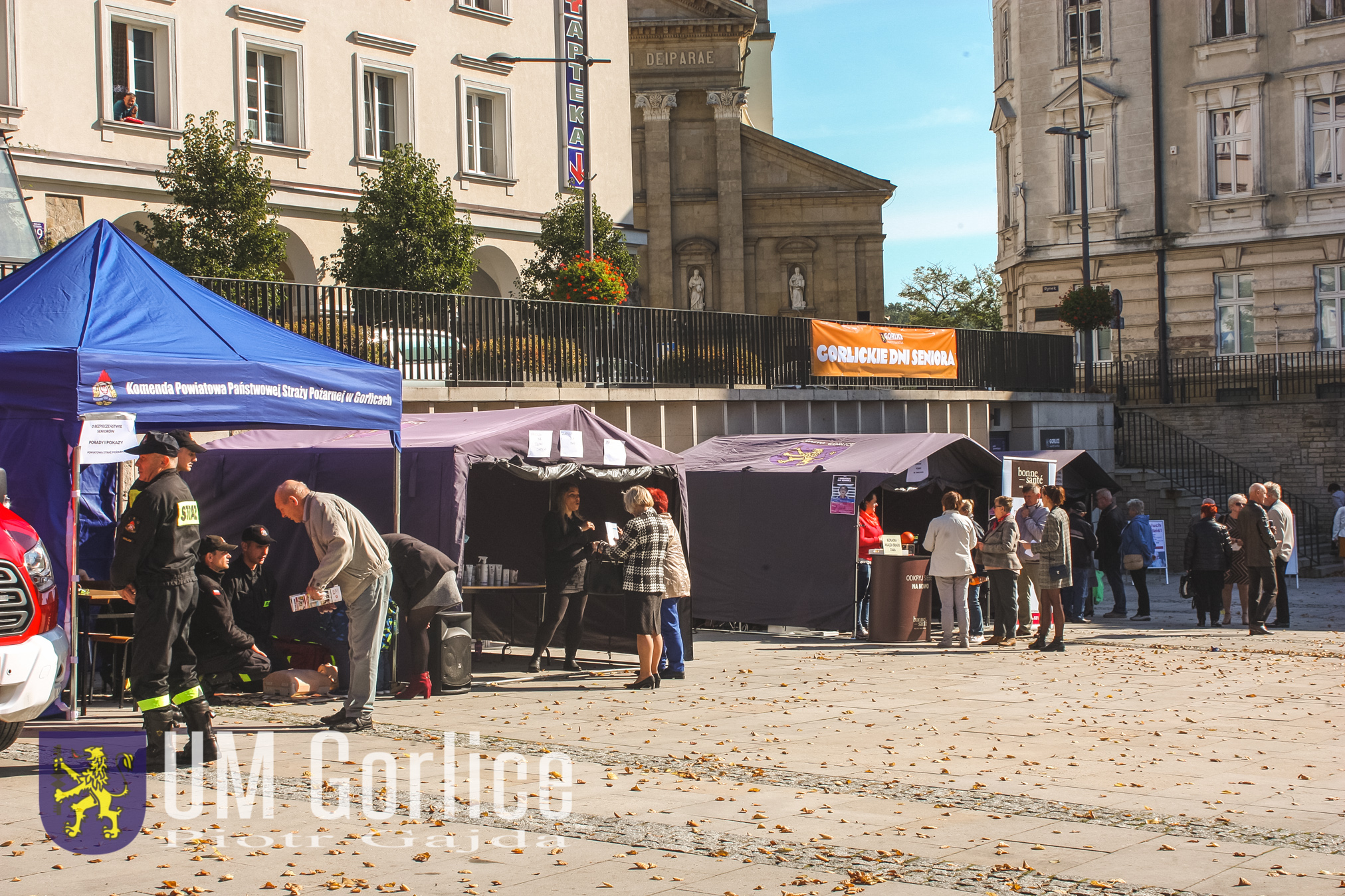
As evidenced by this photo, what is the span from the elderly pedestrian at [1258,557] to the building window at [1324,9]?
27.1 metres

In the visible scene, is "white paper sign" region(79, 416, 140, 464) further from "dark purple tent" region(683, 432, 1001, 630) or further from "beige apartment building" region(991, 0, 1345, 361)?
"beige apartment building" region(991, 0, 1345, 361)

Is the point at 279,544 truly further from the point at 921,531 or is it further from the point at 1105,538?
the point at 1105,538

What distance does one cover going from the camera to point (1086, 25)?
43562 millimetres

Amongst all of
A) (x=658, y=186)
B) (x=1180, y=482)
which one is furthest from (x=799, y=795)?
(x=658, y=186)

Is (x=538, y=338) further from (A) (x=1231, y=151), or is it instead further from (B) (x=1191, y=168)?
(A) (x=1231, y=151)

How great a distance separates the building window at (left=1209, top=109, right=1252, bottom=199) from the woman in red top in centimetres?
2759

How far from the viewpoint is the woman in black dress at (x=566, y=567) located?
14.2 metres

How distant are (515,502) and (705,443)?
5.14 metres

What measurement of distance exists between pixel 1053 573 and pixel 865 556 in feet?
9.21

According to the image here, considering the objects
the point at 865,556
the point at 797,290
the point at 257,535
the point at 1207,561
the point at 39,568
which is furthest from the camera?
the point at 797,290

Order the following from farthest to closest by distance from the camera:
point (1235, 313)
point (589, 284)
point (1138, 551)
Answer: point (1235, 313) → point (589, 284) → point (1138, 551)

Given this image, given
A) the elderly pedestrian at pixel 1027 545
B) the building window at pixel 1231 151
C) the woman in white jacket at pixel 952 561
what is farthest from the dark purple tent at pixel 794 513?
the building window at pixel 1231 151

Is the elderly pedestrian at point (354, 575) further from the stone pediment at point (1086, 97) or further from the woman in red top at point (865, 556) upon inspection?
the stone pediment at point (1086, 97)

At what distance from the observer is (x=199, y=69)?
1088 inches
